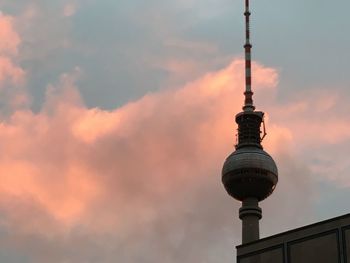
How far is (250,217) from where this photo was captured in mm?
153000

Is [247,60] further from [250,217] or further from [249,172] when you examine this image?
[250,217]

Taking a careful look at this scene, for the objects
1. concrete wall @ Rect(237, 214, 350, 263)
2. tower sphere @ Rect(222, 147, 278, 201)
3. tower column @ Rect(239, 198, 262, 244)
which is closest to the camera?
concrete wall @ Rect(237, 214, 350, 263)

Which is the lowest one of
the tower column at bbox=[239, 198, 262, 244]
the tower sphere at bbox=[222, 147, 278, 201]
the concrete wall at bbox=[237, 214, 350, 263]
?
the concrete wall at bbox=[237, 214, 350, 263]

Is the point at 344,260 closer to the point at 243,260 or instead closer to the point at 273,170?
the point at 243,260

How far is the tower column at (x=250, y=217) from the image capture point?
15025 centimetres

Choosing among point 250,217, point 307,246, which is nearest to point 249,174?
point 250,217

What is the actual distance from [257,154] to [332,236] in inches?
4221

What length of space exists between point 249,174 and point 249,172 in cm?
61

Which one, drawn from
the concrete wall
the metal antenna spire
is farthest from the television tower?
the concrete wall

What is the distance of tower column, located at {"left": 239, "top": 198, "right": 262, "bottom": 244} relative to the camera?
5915 inches

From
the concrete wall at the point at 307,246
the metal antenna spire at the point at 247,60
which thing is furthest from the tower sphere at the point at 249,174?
the concrete wall at the point at 307,246

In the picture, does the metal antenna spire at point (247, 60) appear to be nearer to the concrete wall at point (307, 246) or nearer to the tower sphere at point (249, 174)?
the tower sphere at point (249, 174)

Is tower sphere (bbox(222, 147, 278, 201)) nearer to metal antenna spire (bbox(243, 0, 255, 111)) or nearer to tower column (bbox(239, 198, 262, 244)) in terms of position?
tower column (bbox(239, 198, 262, 244))

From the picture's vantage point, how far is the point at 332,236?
42.4 m
